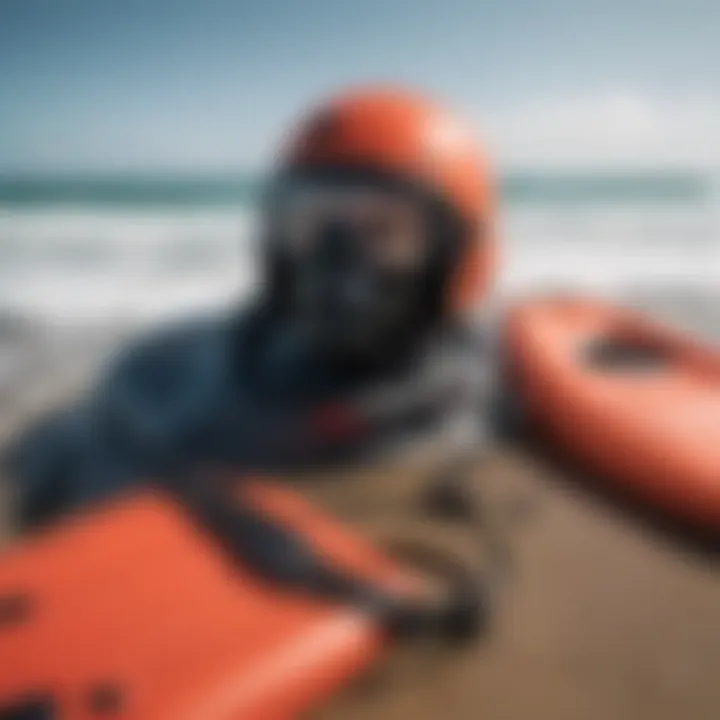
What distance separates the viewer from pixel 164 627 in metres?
1.37

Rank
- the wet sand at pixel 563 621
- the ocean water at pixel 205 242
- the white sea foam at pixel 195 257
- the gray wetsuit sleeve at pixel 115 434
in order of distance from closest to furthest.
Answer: the wet sand at pixel 563 621 < the gray wetsuit sleeve at pixel 115 434 < the white sea foam at pixel 195 257 < the ocean water at pixel 205 242

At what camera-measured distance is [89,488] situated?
1.93 metres

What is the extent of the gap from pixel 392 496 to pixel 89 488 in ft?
2.20

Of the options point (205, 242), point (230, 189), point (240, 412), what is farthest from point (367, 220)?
point (230, 189)

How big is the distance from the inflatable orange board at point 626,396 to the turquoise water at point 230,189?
10.9 meters

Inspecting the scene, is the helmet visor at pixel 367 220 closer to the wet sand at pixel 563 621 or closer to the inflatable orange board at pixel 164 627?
the wet sand at pixel 563 621

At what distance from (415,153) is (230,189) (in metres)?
14.0

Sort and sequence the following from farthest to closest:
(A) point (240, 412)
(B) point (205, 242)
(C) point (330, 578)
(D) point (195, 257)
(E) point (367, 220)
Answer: (B) point (205, 242) < (D) point (195, 257) < (E) point (367, 220) < (A) point (240, 412) < (C) point (330, 578)

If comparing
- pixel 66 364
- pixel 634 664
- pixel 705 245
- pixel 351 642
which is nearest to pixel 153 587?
pixel 351 642

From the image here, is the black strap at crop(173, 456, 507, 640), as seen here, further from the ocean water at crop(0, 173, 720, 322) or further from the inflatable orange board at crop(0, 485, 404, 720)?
the ocean water at crop(0, 173, 720, 322)

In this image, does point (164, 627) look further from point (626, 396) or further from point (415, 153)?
point (626, 396)

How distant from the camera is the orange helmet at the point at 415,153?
2.16m

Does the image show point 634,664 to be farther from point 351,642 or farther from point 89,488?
point 89,488

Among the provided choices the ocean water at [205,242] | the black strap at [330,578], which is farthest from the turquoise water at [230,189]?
the black strap at [330,578]
